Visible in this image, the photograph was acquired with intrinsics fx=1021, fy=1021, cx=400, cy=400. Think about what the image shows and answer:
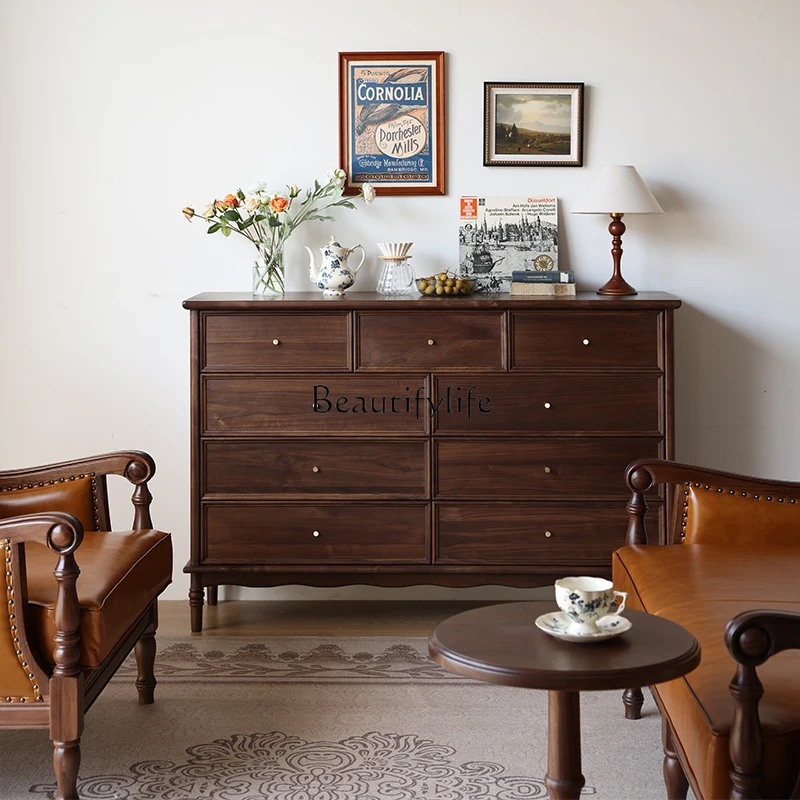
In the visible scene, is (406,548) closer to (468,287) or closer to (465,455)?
(465,455)

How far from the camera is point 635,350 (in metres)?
3.77

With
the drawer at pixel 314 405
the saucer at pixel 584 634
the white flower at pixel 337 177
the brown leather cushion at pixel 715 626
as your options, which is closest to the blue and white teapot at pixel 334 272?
the white flower at pixel 337 177

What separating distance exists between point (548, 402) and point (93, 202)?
2.06 meters

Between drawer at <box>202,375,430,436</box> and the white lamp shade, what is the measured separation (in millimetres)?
976

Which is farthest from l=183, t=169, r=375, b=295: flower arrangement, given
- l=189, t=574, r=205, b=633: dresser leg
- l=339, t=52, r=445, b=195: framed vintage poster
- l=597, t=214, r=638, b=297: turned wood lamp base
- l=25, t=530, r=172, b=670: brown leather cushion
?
l=25, t=530, r=172, b=670: brown leather cushion

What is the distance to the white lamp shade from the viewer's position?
3.91 meters

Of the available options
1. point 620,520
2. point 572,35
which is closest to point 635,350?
point 620,520

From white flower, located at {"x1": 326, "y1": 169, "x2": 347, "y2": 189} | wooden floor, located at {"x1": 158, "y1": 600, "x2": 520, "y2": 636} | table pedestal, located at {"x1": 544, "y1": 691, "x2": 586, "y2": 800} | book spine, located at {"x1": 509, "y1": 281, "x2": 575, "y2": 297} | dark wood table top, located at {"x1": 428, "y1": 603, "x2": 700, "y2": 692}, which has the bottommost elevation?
wooden floor, located at {"x1": 158, "y1": 600, "x2": 520, "y2": 636}

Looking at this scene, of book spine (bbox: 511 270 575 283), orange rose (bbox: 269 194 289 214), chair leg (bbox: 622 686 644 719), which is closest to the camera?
chair leg (bbox: 622 686 644 719)

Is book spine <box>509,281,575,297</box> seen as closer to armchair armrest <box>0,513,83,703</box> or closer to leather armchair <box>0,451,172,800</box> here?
leather armchair <box>0,451,172,800</box>

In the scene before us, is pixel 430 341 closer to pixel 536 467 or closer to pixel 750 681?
pixel 536 467

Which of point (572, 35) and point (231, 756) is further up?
point (572, 35)

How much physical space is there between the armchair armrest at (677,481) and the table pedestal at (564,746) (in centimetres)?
113

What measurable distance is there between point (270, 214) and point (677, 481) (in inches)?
74.9
